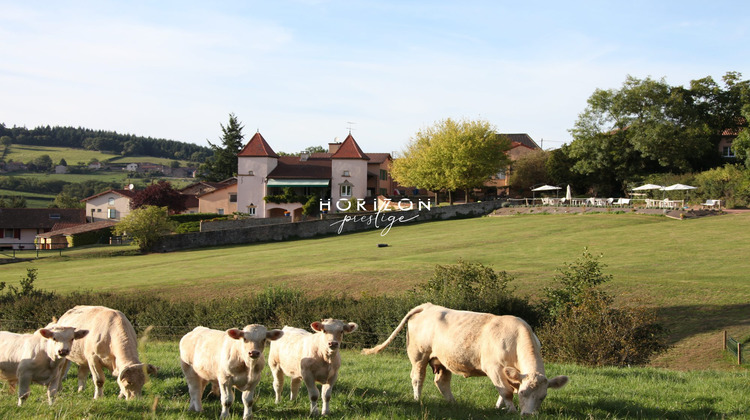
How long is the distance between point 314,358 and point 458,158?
65.5 meters

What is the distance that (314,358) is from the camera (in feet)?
30.8

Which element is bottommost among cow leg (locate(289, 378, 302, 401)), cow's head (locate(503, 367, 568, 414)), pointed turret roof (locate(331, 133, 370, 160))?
cow leg (locate(289, 378, 302, 401))

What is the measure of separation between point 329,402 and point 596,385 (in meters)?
4.98

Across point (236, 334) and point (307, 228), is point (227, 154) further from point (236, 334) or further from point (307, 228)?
point (236, 334)

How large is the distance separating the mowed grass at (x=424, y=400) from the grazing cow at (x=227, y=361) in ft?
0.91

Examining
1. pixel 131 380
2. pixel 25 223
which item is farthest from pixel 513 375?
pixel 25 223

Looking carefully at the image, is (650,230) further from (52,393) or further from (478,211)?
(52,393)

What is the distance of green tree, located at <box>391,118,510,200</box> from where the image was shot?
73312 millimetres

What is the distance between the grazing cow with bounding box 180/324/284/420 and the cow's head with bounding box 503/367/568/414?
359 centimetres

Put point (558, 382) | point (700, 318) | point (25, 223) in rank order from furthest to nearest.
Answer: point (25, 223) → point (700, 318) → point (558, 382)

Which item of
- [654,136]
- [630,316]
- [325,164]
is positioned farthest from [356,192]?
[630,316]

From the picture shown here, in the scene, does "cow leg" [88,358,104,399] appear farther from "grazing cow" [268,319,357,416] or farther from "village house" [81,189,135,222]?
"village house" [81,189,135,222]

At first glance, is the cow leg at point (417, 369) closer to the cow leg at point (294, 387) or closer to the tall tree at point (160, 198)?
the cow leg at point (294, 387)

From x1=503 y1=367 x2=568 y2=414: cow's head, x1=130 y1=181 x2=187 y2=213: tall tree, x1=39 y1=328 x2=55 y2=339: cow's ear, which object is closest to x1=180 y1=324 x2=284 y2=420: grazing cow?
x1=39 y1=328 x2=55 y2=339: cow's ear
